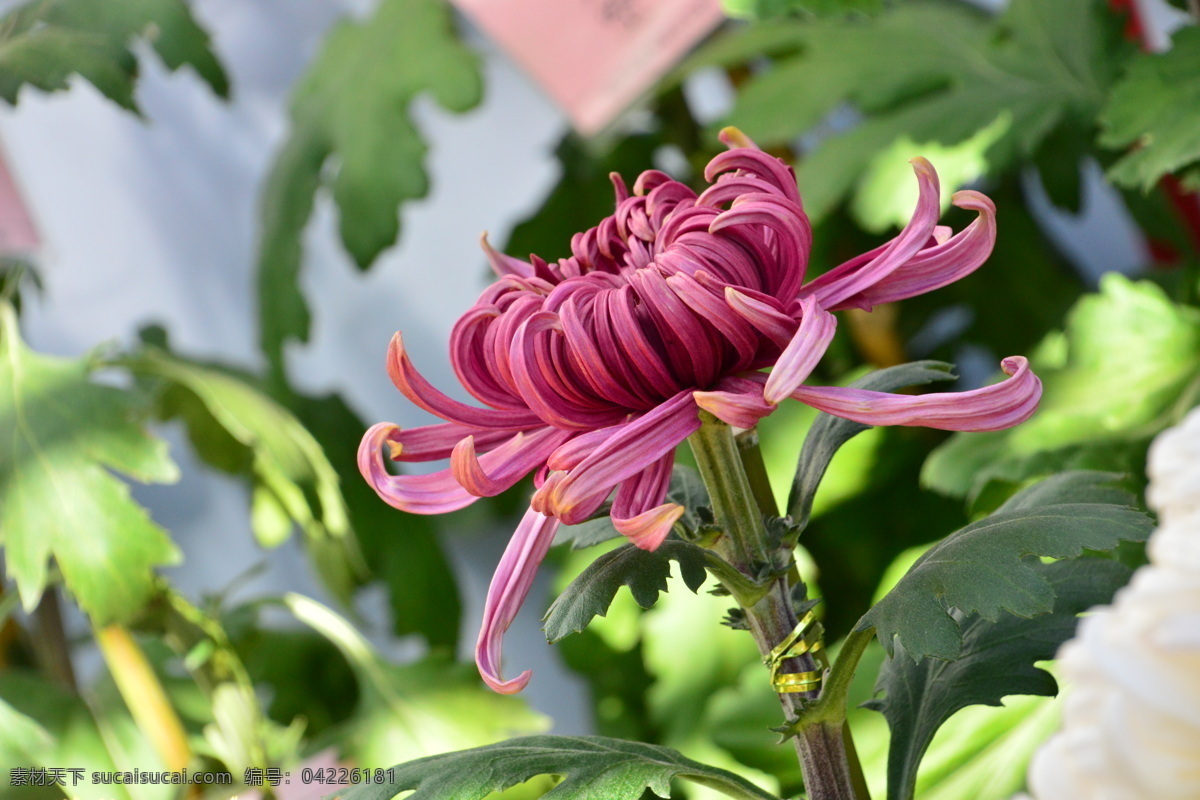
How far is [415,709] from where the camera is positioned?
1.87 feet

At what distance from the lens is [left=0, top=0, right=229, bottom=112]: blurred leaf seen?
0.49 meters

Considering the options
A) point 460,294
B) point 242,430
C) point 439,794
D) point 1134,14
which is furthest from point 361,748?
point 1134,14

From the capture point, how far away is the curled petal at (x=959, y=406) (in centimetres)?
22

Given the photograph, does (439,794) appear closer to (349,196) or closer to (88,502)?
(88,502)

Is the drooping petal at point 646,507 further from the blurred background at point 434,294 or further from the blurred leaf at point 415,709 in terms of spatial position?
the blurred leaf at point 415,709

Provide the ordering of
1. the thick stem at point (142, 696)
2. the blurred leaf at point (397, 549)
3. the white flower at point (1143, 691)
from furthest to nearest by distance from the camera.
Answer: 1. the blurred leaf at point (397, 549)
2. the thick stem at point (142, 696)
3. the white flower at point (1143, 691)

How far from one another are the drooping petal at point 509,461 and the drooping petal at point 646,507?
0.07ft

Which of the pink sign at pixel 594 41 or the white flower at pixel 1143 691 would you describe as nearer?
the white flower at pixel 1143 691

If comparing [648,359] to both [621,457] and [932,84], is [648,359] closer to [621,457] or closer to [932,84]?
[621,457]

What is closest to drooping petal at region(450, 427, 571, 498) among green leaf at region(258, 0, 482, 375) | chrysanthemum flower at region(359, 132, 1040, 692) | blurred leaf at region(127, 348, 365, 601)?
chrysanthemum flower at region(359, 132, 1040, 692)

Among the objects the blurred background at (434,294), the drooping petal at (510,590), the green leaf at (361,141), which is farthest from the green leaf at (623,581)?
the green leaf at (361,141)

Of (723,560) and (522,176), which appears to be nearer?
(723,560)

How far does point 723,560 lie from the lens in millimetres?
271

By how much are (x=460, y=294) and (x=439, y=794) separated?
34.3 inches
